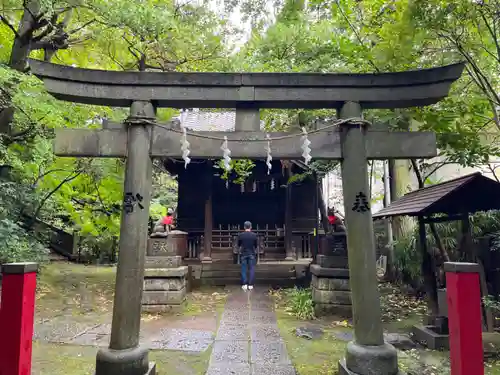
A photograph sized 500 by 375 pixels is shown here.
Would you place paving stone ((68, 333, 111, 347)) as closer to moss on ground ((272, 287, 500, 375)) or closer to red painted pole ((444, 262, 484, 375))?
moss on ground ((272, 287, 500, 375))

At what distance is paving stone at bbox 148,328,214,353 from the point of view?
19.4 feet

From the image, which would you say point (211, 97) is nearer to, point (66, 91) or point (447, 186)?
point (66, 91)

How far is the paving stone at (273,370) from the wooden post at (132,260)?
4.69ft

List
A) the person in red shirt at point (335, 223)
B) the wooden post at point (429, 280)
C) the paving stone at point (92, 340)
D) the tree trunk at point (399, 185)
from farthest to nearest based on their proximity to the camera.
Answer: the tree trunk at point (399, 185) → the person in red shirt at point (335, 223) → the wooden post at point (429, 280) → the paving stone at point (92, 340)

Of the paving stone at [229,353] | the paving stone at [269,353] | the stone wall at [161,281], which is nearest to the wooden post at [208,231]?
the stone wall at [161,281]

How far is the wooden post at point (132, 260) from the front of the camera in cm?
421

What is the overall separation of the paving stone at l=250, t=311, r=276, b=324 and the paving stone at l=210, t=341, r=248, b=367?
1396mm

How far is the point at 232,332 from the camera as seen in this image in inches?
263

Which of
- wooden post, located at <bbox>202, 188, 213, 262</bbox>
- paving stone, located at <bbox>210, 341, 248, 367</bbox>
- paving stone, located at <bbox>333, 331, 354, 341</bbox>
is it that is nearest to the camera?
paving stone, located at <bbox>210, 341, 248, 367</bbox>

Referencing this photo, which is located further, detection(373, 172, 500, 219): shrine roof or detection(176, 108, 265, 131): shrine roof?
detection(176, 108, 265, 131): shrine roof

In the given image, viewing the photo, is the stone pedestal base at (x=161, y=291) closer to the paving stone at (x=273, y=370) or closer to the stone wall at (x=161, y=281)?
the stone wall at (x=161, y=281)

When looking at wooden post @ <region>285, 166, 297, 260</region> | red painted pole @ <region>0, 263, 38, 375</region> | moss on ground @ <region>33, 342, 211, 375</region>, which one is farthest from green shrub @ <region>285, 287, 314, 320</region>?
red painted pole @ <region>0, 263, 38, 375</region>

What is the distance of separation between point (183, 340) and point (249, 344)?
124 centimetres

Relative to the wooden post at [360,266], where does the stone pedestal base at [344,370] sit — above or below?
below
